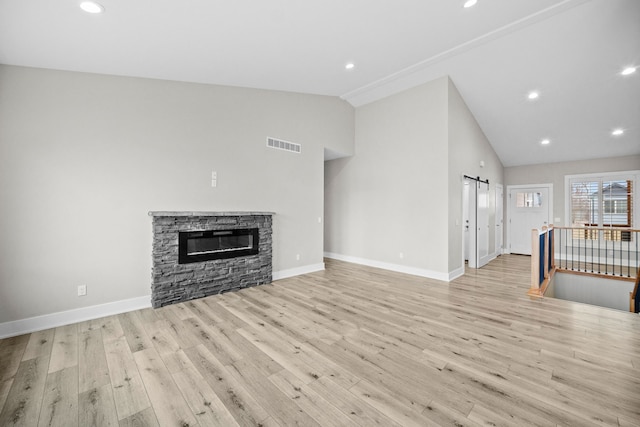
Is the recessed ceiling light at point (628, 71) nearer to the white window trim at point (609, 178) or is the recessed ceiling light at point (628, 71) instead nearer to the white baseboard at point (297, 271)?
the white window trim at point (609, 178)

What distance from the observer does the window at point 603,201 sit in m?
6.72

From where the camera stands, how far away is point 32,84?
2959mm

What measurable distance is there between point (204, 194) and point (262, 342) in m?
→ 2.48

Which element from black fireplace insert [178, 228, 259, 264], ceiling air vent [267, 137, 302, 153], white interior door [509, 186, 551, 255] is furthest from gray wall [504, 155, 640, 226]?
black fireplace insert [178, 228, 259, 264]

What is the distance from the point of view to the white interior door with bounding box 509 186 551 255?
783 centimetres

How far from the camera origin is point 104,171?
337 centimetres

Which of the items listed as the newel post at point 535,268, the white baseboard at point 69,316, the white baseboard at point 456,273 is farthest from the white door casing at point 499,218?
the white baseboard at point 69,316

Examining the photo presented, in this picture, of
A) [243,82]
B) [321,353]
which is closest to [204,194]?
[243,82]

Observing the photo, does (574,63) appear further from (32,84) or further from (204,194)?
(32,84)

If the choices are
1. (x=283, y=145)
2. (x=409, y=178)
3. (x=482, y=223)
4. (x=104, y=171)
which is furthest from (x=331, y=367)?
(x=482, y=223)

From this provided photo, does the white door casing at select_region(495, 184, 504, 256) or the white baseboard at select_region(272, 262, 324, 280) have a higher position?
the white door casing at select_region(495, 184, 504, 256)

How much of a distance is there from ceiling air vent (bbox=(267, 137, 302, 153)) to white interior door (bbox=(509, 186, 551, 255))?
23.2ft

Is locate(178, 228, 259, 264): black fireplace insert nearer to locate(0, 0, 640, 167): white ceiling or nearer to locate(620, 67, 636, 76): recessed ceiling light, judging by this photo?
locate(0, 0, 640, 167): white ceiling

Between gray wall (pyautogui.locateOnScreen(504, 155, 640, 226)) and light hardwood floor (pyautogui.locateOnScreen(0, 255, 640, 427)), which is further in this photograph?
gray wall (pyautogui.locateOnScreen(504, 155, 640, 226))
